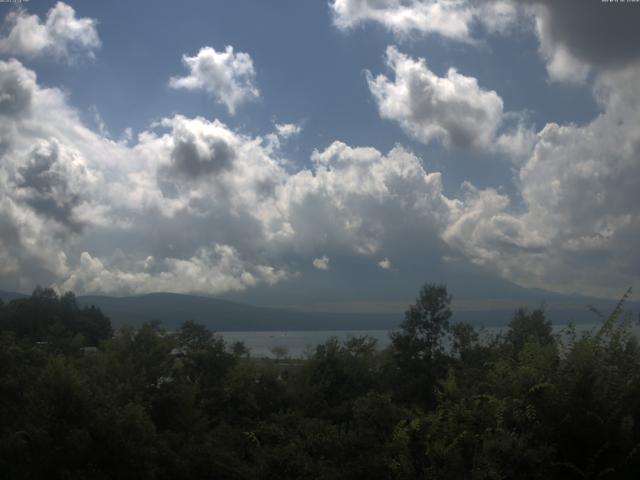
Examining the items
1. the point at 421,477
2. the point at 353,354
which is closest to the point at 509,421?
the point at 421,477

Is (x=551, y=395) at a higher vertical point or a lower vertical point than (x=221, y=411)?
higher

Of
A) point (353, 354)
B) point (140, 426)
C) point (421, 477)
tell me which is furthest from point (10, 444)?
point (353, 354)

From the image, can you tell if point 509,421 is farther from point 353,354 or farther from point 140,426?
point 353,354

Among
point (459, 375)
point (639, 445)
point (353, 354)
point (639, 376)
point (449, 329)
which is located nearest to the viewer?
point (639, 445)

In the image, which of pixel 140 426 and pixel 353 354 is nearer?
pixel 140 426

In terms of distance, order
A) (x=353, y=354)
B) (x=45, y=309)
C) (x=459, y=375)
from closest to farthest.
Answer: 1. (x=459, y=375)
2. (x=353, y=354)
3. (x=45, y=309)

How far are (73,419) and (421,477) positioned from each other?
720 centimetres

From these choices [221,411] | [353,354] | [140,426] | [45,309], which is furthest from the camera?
[45,309]

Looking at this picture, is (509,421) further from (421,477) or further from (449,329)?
(449,329)

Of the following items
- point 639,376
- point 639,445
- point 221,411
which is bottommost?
point 221,411

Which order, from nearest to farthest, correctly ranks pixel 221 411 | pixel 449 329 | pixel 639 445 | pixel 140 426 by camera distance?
pixel 639 445 → pixel 140 426 → pixel 221 411 → pixel 449 329

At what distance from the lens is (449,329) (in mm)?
38906

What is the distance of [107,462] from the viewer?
12047 millimetres

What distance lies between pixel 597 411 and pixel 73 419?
982cm
